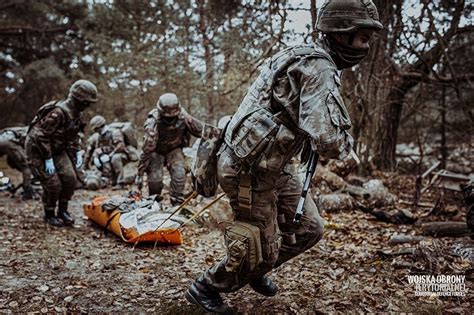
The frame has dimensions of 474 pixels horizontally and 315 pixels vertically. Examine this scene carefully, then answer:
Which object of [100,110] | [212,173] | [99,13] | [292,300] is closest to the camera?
[212,173]

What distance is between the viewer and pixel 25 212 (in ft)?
24.9

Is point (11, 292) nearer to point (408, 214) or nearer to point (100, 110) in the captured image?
point (408, 214)

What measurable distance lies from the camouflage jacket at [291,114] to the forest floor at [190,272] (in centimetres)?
150

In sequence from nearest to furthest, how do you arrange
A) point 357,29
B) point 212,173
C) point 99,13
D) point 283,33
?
point 357,29
point 212,173
point 283,33
point 99,13

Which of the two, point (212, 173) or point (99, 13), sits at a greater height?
point (99, 13)

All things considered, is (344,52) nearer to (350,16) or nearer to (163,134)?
(350,16)

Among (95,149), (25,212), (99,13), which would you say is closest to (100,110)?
(99,13)

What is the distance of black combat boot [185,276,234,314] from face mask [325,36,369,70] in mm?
1953

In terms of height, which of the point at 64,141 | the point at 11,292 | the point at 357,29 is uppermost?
the point at 357,29

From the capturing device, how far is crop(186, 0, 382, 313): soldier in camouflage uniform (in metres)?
2.61

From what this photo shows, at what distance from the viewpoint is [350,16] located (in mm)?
2775

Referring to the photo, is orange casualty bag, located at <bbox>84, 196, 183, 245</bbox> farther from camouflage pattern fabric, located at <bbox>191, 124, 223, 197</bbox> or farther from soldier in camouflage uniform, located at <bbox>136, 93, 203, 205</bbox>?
camouflage pattern fabric, located at <bbox>191, 124, 223, 197</bbox>

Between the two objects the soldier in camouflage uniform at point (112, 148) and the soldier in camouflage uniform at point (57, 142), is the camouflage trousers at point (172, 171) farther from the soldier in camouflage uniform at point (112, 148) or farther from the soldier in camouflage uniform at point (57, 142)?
the soldier in camouflage uniform at point (112, 148)

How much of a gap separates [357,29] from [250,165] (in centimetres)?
114
